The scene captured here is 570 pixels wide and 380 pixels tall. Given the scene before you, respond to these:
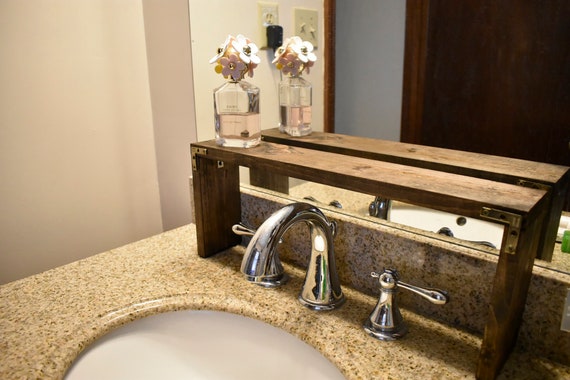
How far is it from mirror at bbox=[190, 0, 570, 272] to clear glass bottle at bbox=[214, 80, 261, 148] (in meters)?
0.12

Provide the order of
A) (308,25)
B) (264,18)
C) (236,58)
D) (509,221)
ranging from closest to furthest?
1. (509,221)
2. (236,58)
3. (308,25)
4. (264,18)

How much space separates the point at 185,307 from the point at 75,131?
0.67 meters

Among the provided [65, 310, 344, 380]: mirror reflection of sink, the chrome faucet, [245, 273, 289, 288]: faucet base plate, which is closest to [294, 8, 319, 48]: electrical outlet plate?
the chrome faucet

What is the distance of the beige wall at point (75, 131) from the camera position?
1132 millimetres

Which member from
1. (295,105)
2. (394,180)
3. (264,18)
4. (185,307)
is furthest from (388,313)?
(264,18)

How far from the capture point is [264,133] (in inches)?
40.5

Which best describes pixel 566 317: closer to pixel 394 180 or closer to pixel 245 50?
pixel 394 180

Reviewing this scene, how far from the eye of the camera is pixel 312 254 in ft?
2.74

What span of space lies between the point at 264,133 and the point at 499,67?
515mm

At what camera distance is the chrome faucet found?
694mm

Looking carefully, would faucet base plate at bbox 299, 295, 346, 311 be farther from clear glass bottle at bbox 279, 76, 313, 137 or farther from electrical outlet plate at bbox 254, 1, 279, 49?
electrical outlet plate at bbox 254, 1, 279, 49

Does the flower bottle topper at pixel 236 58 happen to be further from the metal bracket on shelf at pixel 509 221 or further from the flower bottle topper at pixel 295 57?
the metal bracket on shelf at pixel 509 221

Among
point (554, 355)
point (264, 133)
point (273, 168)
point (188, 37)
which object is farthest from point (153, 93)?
point (554, 355)

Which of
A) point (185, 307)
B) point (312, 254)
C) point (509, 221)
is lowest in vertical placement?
point (185, 307)
